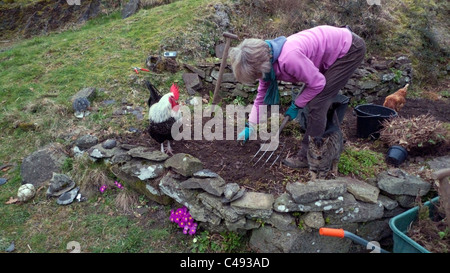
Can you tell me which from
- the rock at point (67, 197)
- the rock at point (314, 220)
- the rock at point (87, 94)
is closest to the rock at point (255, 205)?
the rock at point (314, 220)

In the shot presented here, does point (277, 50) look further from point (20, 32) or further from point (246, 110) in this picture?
point (20, 32)

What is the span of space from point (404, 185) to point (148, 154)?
284 cm

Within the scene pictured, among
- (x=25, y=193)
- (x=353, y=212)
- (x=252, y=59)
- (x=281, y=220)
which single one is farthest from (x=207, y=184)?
(x=25, y=193)

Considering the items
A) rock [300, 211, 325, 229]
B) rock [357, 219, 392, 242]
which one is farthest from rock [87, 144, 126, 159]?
rock [357, 219, 392, 242]

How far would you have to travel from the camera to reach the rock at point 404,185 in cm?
313

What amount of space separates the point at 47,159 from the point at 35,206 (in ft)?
2.49

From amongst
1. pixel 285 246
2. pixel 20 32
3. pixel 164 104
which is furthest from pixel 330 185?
pixel 20 32

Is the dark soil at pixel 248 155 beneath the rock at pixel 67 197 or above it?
above

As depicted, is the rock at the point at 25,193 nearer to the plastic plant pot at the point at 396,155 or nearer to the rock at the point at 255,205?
the rock at the point at 255,205

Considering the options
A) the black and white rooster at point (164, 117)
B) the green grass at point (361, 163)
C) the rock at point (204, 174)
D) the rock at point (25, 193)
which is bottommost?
the rock at point (25, 193)

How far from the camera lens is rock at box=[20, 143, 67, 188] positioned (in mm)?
4109

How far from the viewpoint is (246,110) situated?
5219 millimetres

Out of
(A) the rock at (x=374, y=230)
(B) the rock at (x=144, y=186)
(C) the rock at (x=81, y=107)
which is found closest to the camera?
(A) the rock at (x=374, y=230)

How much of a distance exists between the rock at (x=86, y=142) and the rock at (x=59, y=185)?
0.50 metres
